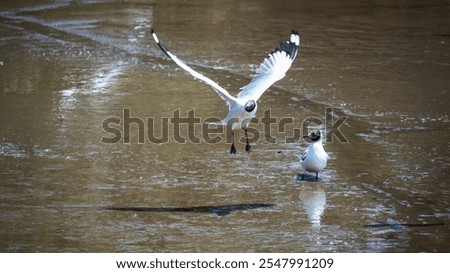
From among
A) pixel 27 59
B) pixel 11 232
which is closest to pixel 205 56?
pixel 27 59

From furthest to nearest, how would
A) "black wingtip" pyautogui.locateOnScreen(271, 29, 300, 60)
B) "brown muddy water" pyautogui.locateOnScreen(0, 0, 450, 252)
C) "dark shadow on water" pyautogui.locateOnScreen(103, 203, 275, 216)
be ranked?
"black wingtip" pyautogui.locateOnScreen(271, 29, 300, 60), "dark shadow on water" pyautogui.locateOnScreen(103, 203, 275, 216), "brown muddy water" pyautogui.locateOnScreen(0, 0, 450, 252)

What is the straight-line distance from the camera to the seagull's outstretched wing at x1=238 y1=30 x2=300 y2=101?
853cm

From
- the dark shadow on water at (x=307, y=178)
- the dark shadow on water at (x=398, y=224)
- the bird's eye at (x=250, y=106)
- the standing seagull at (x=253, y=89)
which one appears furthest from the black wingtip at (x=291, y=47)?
the dark shadow on water at (x=398, y=224)

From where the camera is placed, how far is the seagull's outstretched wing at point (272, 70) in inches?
336

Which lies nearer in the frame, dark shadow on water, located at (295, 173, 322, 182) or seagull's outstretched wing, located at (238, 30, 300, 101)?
dark shadow on water, located at (295, 173, 322, 182)

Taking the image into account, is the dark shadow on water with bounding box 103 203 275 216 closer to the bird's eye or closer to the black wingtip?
the bird's eye

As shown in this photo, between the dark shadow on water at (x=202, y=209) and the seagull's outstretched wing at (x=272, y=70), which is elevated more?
the seagull's outstretched wing at (x=272, y=70)

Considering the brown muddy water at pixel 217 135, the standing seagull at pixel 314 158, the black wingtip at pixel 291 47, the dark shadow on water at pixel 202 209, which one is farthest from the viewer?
the black wingtip at pixel 291 47

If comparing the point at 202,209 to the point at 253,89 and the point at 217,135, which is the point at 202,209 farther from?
the point at 217,135

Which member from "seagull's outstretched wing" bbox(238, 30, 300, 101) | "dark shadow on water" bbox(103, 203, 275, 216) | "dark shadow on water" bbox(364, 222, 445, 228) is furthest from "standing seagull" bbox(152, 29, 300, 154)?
"dark shadow on water" bbox(364, 222, 445, 228)

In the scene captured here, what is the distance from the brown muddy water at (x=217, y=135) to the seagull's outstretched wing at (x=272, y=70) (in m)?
0.67

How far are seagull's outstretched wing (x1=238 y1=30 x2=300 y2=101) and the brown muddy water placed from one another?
0.67 meters

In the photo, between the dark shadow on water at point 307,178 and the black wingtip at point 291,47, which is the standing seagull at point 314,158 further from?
the black wingtip at point 291,47

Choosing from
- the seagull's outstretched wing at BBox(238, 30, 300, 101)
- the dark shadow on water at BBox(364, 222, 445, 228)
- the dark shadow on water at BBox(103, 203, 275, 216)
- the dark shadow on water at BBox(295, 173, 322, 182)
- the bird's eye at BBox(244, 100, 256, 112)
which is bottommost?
the dark shadow on water at BBox(103, 203, 275, 216)
